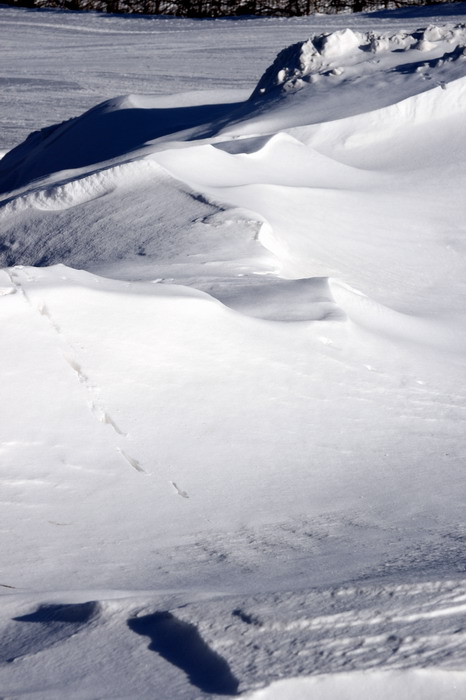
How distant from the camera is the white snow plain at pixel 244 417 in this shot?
1.47 metres

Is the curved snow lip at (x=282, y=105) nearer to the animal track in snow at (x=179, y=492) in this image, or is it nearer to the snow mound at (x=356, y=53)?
the snow mound at (x=356, y=53)

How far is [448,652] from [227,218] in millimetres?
3246

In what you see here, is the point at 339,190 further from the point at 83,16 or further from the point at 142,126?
the point at 83,16

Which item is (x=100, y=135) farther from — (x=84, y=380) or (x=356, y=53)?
(x=84, y=380)

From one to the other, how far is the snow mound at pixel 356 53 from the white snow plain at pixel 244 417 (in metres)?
0.83

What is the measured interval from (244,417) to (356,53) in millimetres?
5368

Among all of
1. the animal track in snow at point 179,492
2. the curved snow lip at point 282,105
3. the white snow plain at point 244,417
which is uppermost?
the curved snow lip at point 282,105

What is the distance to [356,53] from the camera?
7.34 m

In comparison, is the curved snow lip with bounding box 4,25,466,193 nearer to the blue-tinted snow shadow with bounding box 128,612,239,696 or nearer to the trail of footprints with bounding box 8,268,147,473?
the trail of footprints with bounding box 8,268,147,473

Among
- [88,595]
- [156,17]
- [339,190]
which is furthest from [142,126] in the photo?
[156,17]

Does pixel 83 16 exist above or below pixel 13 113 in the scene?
above

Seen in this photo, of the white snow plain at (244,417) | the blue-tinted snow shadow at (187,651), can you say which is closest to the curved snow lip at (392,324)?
the white snow plain at (244,417)

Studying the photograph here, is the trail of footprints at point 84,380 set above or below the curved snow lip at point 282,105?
below

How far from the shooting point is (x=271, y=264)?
4.10m
